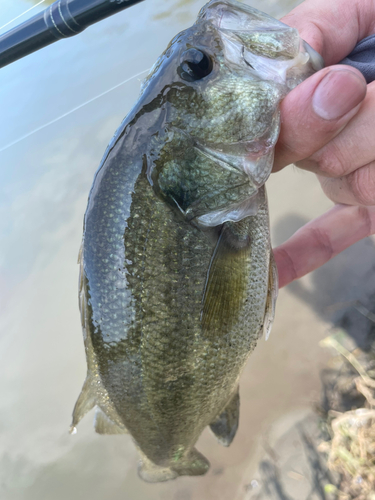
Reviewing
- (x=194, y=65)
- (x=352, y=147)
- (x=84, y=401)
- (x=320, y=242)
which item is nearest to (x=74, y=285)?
(x=84, y=401)

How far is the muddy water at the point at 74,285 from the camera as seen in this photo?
247 centimetres

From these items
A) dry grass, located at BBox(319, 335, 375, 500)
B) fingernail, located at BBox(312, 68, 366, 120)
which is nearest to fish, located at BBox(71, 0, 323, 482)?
fingernail, located at BBox(312, 68, 366, 120)

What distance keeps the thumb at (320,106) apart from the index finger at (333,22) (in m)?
0.48

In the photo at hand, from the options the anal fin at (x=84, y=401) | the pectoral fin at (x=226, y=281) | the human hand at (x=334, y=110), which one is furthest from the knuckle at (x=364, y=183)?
the anal fin at (x=84, y=401)

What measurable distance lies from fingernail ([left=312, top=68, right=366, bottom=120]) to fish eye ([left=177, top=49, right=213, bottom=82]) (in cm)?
32

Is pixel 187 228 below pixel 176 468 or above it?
above

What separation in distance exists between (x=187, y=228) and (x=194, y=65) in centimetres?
49

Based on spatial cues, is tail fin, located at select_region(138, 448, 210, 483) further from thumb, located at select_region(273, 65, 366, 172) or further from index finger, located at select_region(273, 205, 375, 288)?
thumb, located at select_region(273, 65, 366, 172)

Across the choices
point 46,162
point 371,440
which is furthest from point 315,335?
point 46,162

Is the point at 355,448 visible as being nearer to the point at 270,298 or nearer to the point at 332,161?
the point at 270,298

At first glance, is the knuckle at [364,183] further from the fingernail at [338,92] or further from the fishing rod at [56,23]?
the fishing rod at [56,23]

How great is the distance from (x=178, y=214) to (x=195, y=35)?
540 mm

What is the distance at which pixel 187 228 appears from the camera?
106 centimetres

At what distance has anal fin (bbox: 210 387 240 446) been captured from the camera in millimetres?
1563
